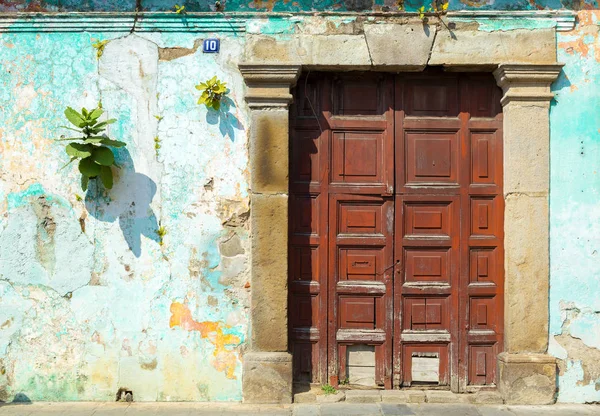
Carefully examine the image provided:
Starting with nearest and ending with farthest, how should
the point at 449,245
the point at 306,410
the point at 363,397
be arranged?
the point at 306,410 < the point at 363,397 < the point at 449,245

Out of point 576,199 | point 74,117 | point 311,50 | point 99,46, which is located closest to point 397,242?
point 576,199

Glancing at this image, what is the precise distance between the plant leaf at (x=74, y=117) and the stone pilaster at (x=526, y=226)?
3364 millimetres

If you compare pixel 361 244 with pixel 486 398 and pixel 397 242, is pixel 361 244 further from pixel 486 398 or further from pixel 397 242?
pixel 486 398

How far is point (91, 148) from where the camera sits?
4.96 meters

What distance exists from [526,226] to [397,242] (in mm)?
1036

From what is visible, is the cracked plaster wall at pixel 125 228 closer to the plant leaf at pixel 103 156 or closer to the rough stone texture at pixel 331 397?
the plant leaf at pixel 103 156

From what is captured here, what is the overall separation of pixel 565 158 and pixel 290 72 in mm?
2337

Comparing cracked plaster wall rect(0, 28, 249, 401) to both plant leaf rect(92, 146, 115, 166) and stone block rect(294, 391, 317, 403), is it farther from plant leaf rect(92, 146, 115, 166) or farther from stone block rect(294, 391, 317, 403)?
stone block rect(294, 391, 317, 403)

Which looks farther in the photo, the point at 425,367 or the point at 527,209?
the point at 425,367

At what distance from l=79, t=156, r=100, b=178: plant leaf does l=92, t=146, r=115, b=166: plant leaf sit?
0.05 meters

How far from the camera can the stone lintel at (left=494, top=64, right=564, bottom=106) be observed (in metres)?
5.00

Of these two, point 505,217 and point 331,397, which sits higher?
point 505,217

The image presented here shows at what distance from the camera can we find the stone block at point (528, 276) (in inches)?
198

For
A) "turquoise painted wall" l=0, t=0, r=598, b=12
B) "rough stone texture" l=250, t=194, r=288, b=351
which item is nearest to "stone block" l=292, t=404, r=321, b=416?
"rough stone texture" l=250, t=194, r=288, b=351
